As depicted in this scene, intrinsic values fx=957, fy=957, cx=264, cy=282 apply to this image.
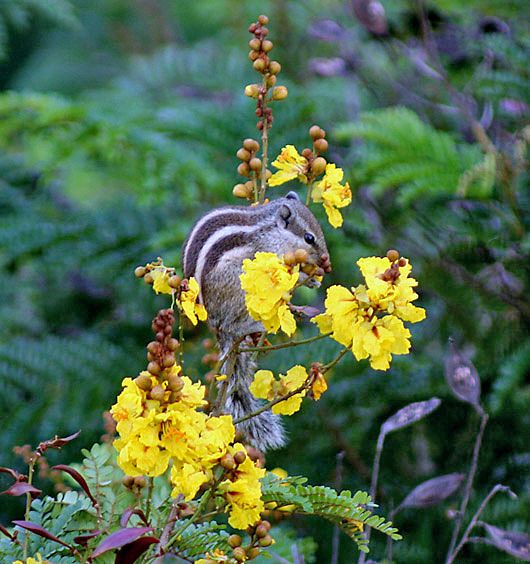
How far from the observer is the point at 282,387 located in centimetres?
129

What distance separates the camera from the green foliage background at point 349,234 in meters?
2.58

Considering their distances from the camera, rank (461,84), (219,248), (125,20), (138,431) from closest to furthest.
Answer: (138,431), (219,248), (461,84), (125,20)

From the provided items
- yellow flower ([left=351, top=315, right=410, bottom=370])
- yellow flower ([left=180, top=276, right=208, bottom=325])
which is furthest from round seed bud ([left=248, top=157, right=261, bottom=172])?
yellow flower ([left=351, top=315, right=410, bottom=370])

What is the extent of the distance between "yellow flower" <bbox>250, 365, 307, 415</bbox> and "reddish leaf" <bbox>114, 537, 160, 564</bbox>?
25cm

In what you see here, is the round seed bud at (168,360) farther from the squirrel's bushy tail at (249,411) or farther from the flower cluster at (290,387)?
the squirrel's bushy tail at (249,411)

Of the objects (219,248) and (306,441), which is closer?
(219,248)

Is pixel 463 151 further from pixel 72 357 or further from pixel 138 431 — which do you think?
pixel 138 431

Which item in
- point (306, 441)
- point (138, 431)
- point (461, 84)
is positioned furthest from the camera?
point (461, 84)

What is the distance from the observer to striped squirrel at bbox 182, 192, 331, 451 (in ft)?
4.82

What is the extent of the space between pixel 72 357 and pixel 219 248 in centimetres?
121

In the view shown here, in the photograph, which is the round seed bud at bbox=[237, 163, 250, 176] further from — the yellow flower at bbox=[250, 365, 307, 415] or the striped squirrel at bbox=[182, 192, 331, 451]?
the yellow flower at bbox=[250, 365, 307, 415]

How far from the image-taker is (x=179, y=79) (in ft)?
13.7

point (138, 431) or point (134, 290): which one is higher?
point (138, 431)

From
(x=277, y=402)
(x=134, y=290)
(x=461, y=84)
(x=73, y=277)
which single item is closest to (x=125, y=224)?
(x=134, y=290)
